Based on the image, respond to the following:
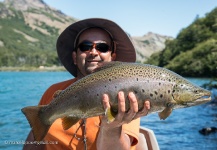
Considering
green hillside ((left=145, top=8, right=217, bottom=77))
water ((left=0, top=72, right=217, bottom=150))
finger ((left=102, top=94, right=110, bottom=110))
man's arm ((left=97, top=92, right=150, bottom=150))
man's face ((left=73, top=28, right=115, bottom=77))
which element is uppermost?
man's face ((left=73, top=28, right=115, bottom=77))

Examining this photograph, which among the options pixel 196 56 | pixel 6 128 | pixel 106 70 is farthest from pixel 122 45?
pixel 196 56

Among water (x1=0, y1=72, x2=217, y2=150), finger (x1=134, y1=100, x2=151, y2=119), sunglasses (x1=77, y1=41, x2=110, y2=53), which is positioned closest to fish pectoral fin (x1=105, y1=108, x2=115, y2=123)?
finger (x1=134, y1=100, x2=151, y2=119)

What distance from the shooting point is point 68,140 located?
12.7 feet

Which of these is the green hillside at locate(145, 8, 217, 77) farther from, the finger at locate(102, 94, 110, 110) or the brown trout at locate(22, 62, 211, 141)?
the finger at locate(102, 94, 110, 110)

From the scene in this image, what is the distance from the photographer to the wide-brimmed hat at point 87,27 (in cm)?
425

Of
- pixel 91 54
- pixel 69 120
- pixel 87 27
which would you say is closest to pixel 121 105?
pixel 69 120

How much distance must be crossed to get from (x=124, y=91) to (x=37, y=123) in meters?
0.96

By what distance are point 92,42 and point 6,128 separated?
15.3 metres

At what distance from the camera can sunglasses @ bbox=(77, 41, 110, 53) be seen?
406cm

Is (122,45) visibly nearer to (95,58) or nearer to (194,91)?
(95,58)

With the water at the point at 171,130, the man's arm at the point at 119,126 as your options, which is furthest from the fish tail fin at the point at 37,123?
the water at the point at 171,130

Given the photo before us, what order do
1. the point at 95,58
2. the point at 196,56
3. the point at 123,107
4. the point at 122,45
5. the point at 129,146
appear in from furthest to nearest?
1. the point at 196,56
2. the point at 122,45
3. the point at 95,58
4. the point at 129,146
5. the point at 123,107

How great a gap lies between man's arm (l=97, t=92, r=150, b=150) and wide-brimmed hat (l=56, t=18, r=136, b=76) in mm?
1251

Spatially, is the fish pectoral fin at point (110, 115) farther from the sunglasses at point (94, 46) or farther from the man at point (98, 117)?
the sunglasses at point (94, 46)
